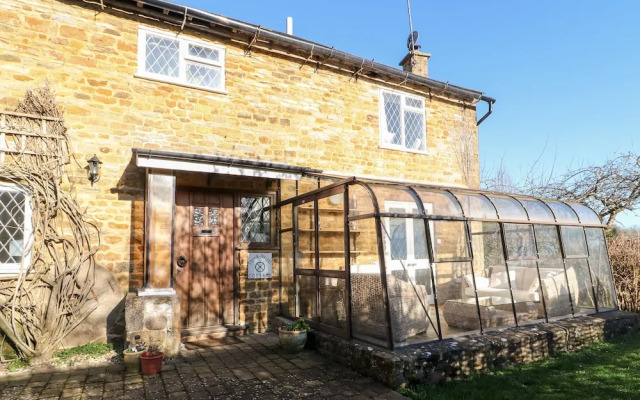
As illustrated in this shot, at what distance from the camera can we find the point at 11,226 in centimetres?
521

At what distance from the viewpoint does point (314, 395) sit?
3963 millimetres

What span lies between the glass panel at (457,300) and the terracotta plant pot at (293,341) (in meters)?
1.95

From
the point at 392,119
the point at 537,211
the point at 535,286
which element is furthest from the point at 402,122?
the point at 535,286

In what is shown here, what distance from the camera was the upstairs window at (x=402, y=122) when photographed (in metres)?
8.84

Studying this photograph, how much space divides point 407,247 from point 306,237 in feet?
6.77

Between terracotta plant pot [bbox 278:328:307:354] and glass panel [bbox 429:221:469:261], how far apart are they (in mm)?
2133

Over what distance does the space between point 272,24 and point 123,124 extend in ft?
10.9

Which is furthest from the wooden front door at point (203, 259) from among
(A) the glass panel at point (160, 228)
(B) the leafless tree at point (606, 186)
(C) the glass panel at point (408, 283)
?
(B) the leafless tree at point (606, 186)

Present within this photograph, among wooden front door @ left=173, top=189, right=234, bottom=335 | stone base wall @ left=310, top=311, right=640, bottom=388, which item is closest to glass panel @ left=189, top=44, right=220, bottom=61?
wooden front door @ left=173, top=189, right=234, bottom=335

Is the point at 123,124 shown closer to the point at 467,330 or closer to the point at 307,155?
the point at 307,155

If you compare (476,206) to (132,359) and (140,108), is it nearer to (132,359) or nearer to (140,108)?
(132,359)

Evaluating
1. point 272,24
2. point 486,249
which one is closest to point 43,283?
point 272,24

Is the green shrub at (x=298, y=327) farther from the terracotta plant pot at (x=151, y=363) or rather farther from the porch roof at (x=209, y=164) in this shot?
the porch roof at (x=209, y=164)

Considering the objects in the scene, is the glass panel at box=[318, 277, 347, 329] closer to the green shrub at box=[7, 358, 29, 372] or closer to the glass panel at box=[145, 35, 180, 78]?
the green shrub at box=[7, 358, 29, 372]
